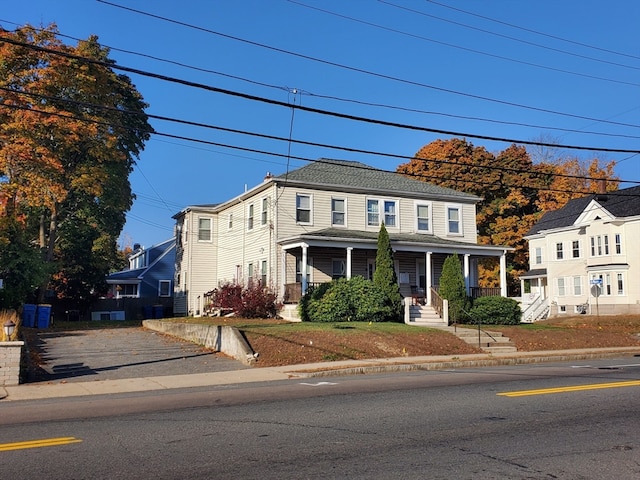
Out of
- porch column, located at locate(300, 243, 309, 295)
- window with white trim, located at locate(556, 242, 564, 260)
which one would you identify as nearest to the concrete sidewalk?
porch column, located at locate(300, 243, 309, 295)

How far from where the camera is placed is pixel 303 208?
2973cm

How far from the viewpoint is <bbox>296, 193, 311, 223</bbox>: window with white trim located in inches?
1166

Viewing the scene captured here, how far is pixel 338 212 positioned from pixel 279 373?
1659 centimetres

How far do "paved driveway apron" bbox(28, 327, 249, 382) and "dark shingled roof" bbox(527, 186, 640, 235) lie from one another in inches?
1275

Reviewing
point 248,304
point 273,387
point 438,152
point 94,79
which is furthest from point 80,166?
point 438,152

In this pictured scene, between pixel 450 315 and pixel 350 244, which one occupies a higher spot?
pixel 350 244

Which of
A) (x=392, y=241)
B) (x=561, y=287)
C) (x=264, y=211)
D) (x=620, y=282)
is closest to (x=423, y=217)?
(x=392, y=241)

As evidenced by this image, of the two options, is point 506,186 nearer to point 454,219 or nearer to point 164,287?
point 454,219

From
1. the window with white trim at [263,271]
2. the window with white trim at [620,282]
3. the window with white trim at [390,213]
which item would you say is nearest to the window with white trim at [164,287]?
the window with white trim at [263,271]

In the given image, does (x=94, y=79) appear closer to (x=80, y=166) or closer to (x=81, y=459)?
(x=80, y=166)

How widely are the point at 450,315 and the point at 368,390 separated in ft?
52.7

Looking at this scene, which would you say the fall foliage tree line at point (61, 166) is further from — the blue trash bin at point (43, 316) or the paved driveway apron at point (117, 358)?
the paved driveway apron at point (117, 358)

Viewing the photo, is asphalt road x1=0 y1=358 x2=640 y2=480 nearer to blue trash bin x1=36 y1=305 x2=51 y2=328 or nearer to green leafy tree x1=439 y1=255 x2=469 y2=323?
green leafy tree x1=439 y1=255 x2=469 y2=323

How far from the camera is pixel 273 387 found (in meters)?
12.6
